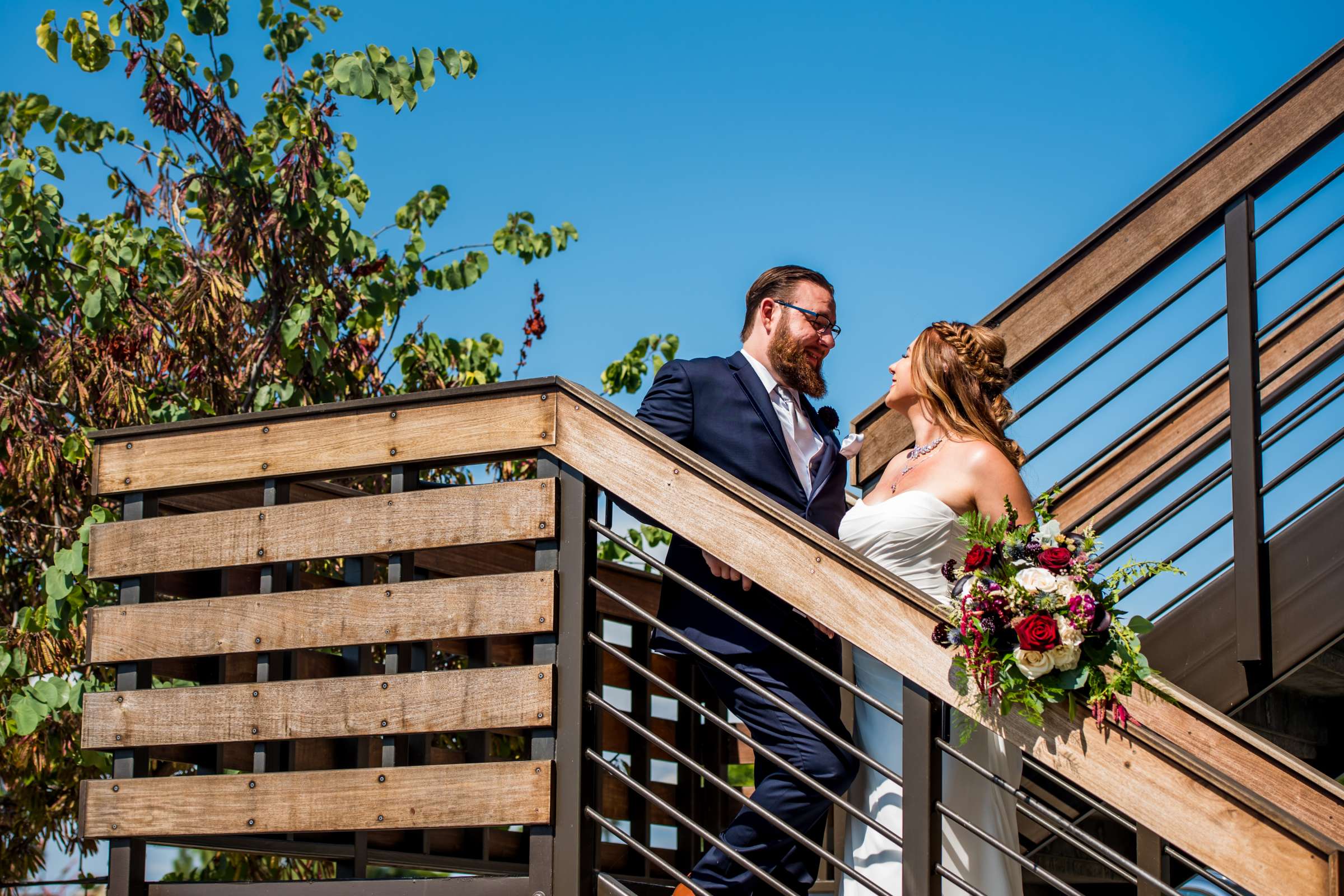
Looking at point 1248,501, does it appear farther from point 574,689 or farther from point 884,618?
point 574,689

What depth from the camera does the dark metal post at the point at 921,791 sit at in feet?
9.88

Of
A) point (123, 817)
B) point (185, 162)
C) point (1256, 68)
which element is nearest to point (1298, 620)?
point (123, 817)

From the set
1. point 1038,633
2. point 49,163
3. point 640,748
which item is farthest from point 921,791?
point 49,163

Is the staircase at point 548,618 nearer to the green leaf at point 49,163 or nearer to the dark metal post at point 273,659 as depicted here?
the dark metal post at point 273,659

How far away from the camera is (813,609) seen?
3162mm

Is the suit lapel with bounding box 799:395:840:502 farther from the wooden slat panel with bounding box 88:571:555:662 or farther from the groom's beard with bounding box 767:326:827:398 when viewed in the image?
the wooden slat panel with bounding box 88:571:555:662

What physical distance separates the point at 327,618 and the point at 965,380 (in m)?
1.80

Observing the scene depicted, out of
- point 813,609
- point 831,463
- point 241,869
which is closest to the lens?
point 813,609

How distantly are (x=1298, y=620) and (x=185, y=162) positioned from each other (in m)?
5.27

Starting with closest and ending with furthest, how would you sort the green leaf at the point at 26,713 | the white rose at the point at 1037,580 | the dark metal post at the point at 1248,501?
the white rose at the point at 1037,580 < the dark metal post at the point at 1248,501 < the green leaf at the point at 26,713

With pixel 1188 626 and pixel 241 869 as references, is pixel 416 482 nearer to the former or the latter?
pixel 1188 626

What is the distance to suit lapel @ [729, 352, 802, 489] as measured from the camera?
12.5 ft

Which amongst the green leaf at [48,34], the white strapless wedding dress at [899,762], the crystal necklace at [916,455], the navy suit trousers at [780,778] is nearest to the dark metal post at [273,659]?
the navy suit trousers at [780,778]

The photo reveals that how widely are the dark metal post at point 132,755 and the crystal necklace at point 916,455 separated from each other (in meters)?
2.08
